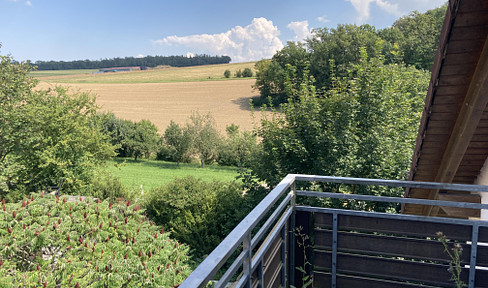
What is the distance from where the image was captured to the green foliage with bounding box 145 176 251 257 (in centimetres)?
1145

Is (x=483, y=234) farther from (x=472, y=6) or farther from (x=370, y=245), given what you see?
(x=472, y=6)

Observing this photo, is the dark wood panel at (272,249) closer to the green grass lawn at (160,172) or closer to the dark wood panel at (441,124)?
the dark wood panel at (441,124)

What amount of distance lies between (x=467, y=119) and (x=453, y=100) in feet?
0.66

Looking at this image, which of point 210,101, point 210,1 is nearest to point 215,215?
point 210,101

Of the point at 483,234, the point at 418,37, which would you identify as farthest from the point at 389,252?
the point at 418,37

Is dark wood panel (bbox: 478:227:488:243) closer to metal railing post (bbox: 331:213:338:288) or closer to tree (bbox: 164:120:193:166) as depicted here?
metal railing post (bbox: 331:213:338:288)

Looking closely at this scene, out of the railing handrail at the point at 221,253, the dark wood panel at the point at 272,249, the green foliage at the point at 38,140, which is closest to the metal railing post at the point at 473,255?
the dark wood panel at the point at 272,249

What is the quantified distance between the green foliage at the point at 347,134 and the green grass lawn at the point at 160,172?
1194cm

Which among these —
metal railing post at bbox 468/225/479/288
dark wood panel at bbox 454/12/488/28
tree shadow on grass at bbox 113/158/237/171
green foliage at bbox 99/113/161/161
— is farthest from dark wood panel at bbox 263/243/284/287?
green foliage at bbox 99/113/161/161

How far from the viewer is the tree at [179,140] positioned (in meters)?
28.9

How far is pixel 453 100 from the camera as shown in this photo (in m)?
2.95

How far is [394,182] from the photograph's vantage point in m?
2.92

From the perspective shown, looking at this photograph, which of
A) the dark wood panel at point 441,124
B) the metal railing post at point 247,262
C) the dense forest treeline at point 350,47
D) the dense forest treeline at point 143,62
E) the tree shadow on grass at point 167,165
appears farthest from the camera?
the dense forest treeline at point 143,62

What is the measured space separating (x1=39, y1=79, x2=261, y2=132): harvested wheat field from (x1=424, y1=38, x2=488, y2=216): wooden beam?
37525mm
